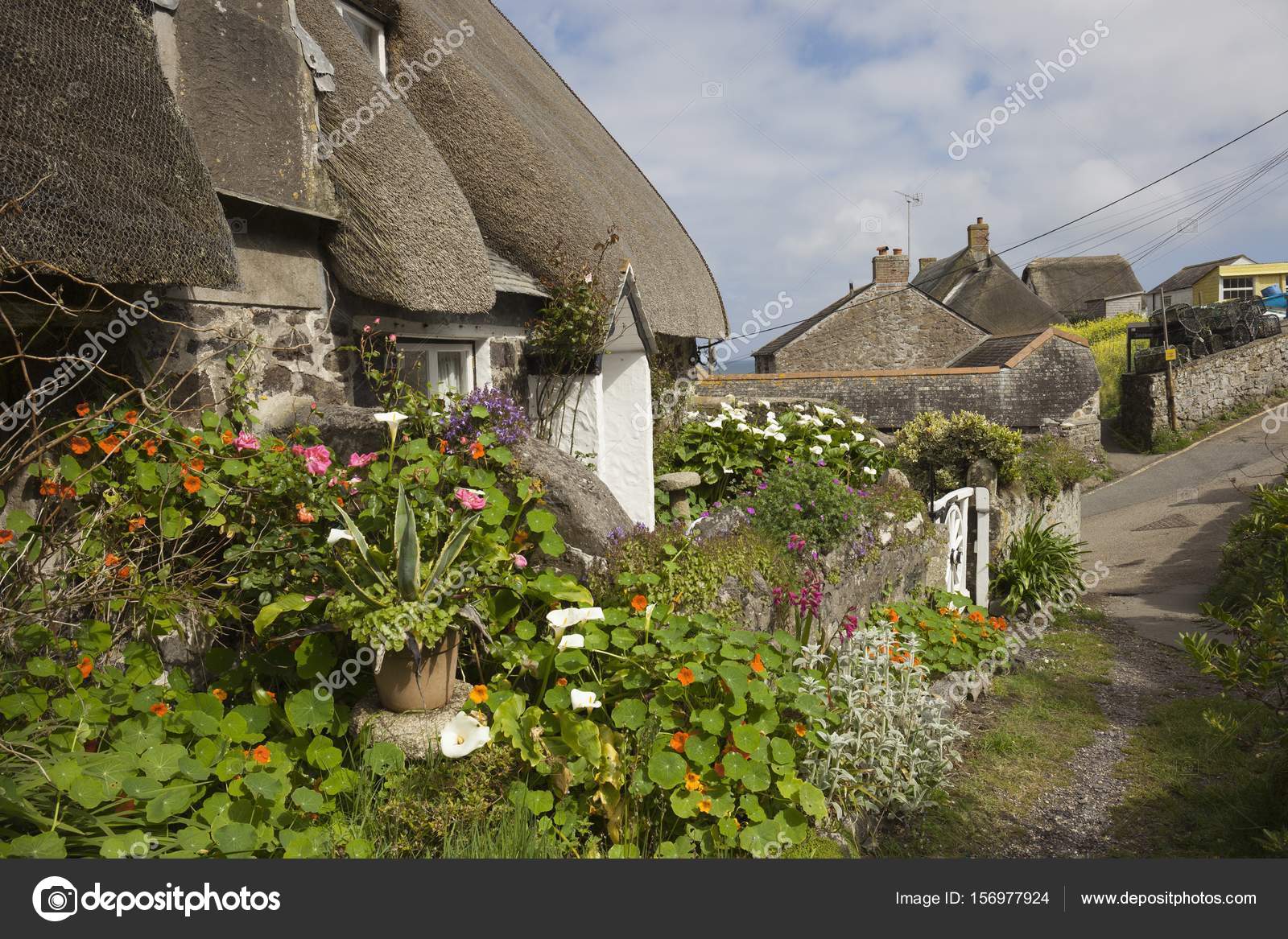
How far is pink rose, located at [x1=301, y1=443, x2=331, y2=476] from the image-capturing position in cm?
376

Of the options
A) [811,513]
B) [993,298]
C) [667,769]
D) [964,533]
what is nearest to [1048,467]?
[964,533]

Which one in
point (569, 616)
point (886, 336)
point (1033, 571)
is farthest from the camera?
point (886, 336)

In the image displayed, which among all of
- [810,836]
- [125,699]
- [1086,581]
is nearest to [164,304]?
[125,699]

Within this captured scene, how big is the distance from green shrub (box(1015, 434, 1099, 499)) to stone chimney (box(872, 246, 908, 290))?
10.6m

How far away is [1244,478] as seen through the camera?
15.4 metres

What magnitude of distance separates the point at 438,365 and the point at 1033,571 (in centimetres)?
634

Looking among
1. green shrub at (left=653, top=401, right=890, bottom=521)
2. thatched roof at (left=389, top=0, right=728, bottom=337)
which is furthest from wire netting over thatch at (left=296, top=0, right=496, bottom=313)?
green shrub at (left=653, top=401, right=890, bottom=521)

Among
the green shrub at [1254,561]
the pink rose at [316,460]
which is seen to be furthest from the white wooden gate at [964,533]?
the pink rose at [316,460]

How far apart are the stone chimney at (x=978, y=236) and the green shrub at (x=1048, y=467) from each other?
20.8 m

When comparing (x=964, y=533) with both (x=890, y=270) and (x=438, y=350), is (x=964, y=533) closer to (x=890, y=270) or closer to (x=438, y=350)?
(x=438, y=350)

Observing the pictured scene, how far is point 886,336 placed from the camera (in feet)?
68.9

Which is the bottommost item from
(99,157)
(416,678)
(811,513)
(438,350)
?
(416,678)

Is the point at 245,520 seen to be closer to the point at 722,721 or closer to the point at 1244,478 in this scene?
the point at 722,721

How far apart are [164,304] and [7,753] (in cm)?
214
